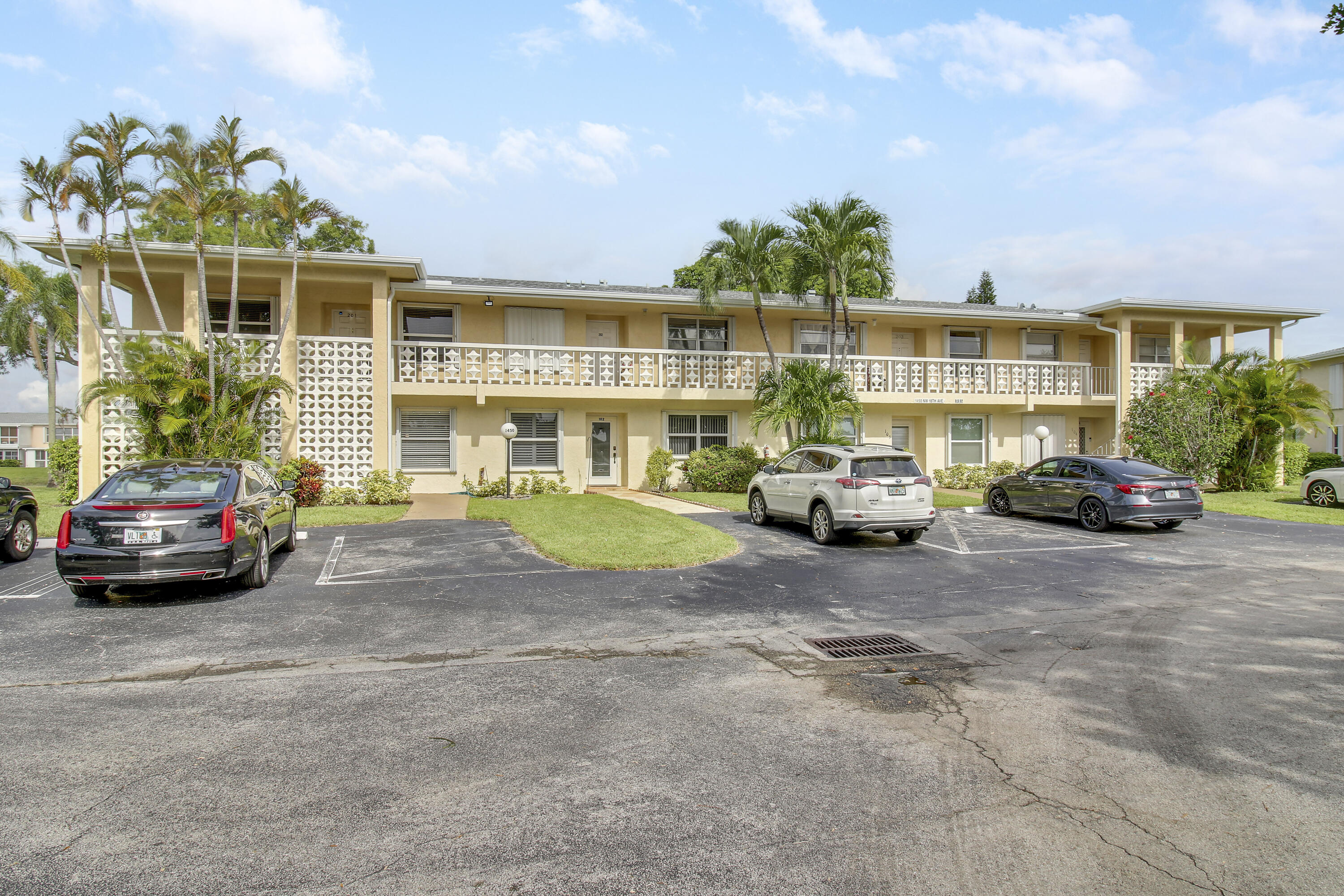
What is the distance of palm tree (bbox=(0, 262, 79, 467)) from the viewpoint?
33219 mm

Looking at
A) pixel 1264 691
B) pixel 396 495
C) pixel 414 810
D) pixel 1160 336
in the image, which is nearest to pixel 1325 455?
pixel 1160 336

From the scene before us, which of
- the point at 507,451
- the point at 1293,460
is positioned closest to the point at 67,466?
the point at 507,451

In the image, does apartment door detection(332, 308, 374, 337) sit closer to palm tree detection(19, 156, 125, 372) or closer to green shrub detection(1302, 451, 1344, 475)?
palm tree detection(19, 156, 125, 372)

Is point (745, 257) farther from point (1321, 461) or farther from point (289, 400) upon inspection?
point (1321, 461)

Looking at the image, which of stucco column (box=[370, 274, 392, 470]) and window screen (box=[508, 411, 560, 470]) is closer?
stucco column (box=[370, 274, 392, 470])

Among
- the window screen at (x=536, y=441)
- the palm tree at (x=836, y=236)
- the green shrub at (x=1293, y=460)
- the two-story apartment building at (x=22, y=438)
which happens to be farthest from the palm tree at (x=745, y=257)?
the two-story apartment building at (x=22, y=438)

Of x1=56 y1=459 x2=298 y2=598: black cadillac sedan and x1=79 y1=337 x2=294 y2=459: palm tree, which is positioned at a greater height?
x1=79 y1=337 x2=294 y2=459: palm tree

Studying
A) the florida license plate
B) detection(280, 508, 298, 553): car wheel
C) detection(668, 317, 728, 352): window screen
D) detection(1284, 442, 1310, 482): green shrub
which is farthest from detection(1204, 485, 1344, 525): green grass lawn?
the florida license plate

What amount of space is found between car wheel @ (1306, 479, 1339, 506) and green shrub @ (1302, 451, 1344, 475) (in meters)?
10.5

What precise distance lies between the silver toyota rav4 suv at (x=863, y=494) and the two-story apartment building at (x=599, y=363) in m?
8.75

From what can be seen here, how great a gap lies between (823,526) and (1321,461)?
27.0 metres

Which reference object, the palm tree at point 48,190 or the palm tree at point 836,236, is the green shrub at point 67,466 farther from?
the palm tree at point 836,236

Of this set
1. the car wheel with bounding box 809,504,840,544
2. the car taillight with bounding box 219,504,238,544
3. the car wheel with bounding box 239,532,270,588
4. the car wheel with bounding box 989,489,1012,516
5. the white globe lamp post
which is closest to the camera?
the car taillight with bounding box 219,504,238,544

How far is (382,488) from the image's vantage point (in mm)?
17516
